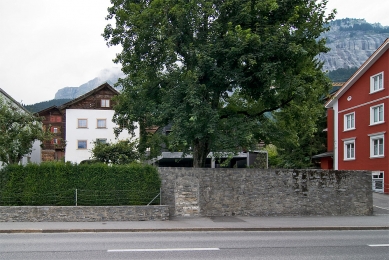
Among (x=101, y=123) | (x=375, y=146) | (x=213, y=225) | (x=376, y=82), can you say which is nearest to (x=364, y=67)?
(x=376, y=82)

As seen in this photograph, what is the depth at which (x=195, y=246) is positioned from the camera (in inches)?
422

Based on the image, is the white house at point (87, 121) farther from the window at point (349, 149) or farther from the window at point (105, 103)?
the window at point (349, 149)

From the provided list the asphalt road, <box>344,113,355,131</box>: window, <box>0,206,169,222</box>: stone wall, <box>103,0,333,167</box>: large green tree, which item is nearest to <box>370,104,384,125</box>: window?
<box>344,113,355,131</box>: window

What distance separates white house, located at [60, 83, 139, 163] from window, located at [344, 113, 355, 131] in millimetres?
30780

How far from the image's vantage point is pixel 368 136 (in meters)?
34.0

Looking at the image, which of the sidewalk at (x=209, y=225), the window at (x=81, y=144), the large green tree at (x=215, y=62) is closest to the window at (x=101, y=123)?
the window at (x=81, y=144)

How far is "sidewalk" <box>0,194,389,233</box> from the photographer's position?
14320 mm

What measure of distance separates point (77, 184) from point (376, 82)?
26.9 m

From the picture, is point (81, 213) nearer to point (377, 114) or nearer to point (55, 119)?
point (377, 114)

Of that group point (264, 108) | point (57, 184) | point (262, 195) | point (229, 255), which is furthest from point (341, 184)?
point (57, 184)

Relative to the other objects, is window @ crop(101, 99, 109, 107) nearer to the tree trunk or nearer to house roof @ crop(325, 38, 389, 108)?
house roof @ crop(325, 38, 389, 108)

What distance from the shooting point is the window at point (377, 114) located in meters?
32.4

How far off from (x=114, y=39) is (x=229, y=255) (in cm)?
1464

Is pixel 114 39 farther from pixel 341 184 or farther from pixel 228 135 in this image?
pixel 341 184
